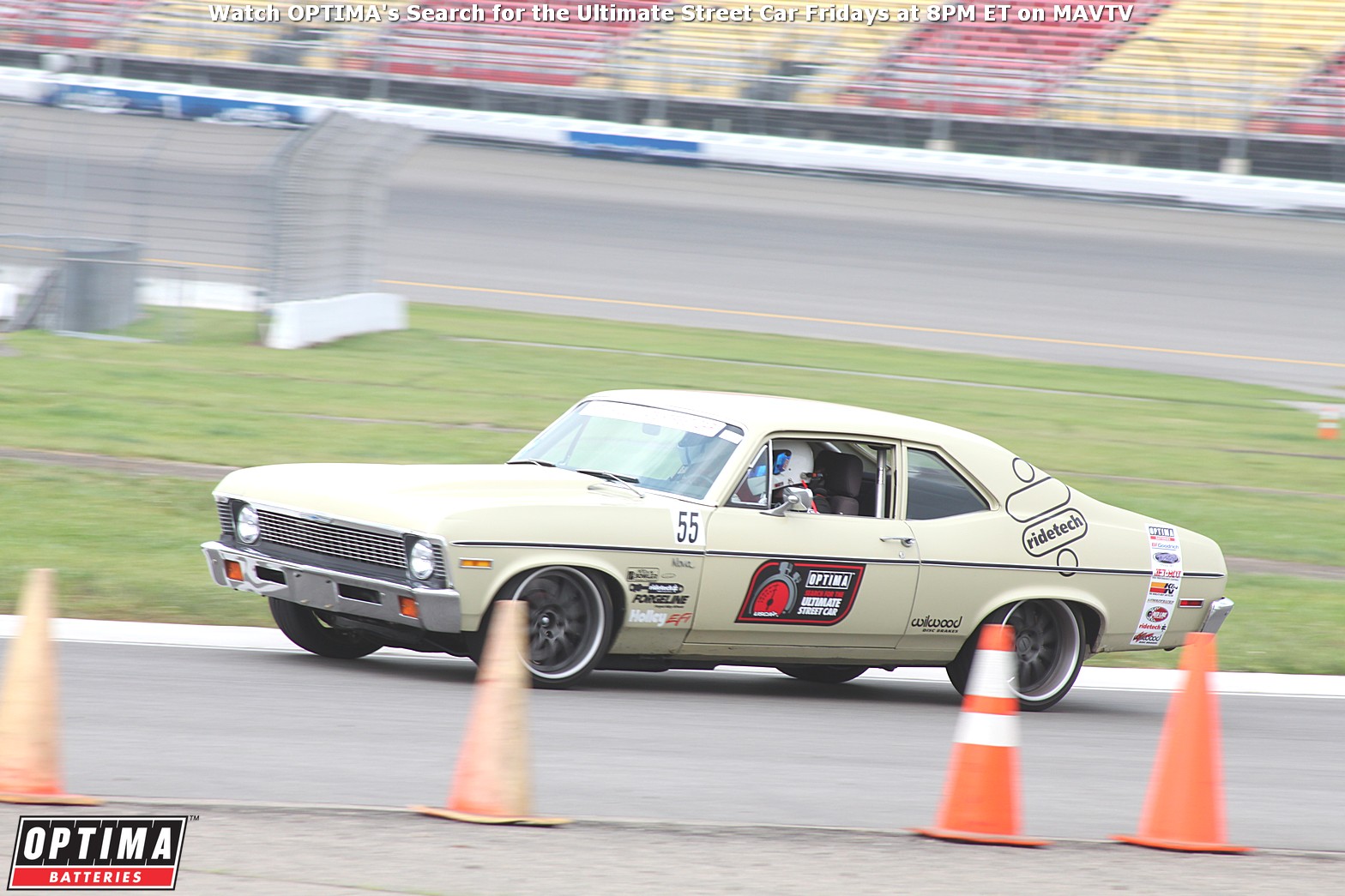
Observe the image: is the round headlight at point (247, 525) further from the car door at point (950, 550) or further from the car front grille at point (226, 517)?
the car door at point (950, 550)

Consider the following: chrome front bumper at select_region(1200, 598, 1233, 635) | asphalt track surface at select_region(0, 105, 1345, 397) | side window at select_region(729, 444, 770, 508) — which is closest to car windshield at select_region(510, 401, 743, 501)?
side window at select_region(729, 444, 770, 508)

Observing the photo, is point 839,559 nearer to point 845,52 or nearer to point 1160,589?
point 1160,589

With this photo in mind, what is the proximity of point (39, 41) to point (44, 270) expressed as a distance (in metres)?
18.5

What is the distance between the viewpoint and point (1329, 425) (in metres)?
19.3

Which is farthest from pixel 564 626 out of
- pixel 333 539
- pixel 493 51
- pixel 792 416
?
pixel 493 51

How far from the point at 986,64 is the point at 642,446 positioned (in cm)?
2872

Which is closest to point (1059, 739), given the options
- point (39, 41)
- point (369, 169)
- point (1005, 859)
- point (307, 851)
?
point (1005, 859)

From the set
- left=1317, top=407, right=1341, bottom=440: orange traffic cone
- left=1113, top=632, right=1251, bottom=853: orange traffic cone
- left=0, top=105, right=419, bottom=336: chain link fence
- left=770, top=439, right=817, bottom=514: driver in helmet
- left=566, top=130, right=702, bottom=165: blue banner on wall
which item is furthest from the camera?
left=566, top=130, right=702, bottom=165: blue banner on wall

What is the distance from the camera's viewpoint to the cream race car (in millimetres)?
7664

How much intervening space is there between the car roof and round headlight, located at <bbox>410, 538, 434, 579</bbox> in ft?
5.44

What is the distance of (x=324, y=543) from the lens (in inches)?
306

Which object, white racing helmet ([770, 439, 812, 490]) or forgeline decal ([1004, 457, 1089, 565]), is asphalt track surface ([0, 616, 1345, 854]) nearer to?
forgeline decal ([1004, 457, 1089, 565])

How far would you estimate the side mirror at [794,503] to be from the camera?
828 cm

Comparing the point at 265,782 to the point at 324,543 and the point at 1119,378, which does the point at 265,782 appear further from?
the point at 1119,378
